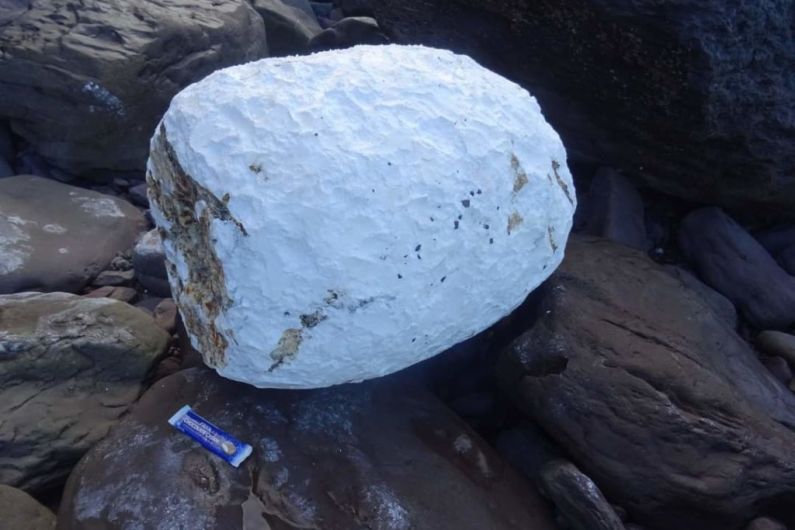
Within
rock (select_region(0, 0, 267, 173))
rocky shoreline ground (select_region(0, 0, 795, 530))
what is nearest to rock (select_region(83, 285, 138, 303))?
rocky shoreline ground (select_region(0, 0, 795, 530))

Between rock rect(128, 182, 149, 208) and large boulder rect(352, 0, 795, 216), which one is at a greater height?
large boulder rect(352, 0, 795, 216)

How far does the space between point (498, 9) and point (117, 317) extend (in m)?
1.86

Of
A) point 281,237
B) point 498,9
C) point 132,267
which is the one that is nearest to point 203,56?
point 132,267

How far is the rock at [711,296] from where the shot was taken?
2.89 m

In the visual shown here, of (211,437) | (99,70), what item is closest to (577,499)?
(211,437)

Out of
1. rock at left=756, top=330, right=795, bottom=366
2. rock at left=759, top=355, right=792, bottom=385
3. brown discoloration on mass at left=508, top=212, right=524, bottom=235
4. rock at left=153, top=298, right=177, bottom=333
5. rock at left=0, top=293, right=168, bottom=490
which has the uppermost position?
brown discoloration on mass at left=508, top=212, right=524, bottom=235

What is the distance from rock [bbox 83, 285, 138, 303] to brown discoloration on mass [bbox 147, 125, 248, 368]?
74 centimetres

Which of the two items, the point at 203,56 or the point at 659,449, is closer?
the point at 659,449

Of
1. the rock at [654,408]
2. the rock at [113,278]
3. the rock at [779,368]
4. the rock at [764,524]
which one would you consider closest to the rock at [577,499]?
the rock at [654,408]

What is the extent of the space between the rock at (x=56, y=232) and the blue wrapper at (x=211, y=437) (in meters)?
0.92

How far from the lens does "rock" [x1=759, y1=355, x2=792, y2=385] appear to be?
2813 millimetres

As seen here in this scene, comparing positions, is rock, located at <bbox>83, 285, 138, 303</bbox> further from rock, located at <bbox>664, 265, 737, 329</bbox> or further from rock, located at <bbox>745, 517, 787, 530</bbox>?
rock, located at <bbox>745, 517, 787, 530</bbox>

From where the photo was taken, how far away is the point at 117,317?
2479 mm

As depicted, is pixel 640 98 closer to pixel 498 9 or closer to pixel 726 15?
pixel 726 15
